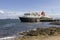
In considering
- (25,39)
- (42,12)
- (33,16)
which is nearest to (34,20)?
(33,16)

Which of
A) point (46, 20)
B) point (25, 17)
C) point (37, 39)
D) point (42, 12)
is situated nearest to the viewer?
point (37, 39)

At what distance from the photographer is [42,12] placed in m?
124

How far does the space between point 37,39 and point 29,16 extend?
75.8 m

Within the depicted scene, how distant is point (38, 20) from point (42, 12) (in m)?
22.1

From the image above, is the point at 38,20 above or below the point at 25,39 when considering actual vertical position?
below

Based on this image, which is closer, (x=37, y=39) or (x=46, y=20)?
(x=37, y=39)

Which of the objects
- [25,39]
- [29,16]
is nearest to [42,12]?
[29,16]

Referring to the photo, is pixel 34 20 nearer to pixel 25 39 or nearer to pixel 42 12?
pixel 42 12

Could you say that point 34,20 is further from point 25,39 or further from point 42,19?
point 25,39

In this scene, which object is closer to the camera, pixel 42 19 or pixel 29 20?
pixel 29 20

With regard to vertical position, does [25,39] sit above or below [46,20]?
above

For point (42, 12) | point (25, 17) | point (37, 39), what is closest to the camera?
point (37, 39)

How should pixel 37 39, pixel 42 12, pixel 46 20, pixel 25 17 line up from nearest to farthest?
1. pixel 37 39
2. pixel 25 17
3. pixel 46 20
4. pixel 42 12

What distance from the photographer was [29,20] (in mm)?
98250
